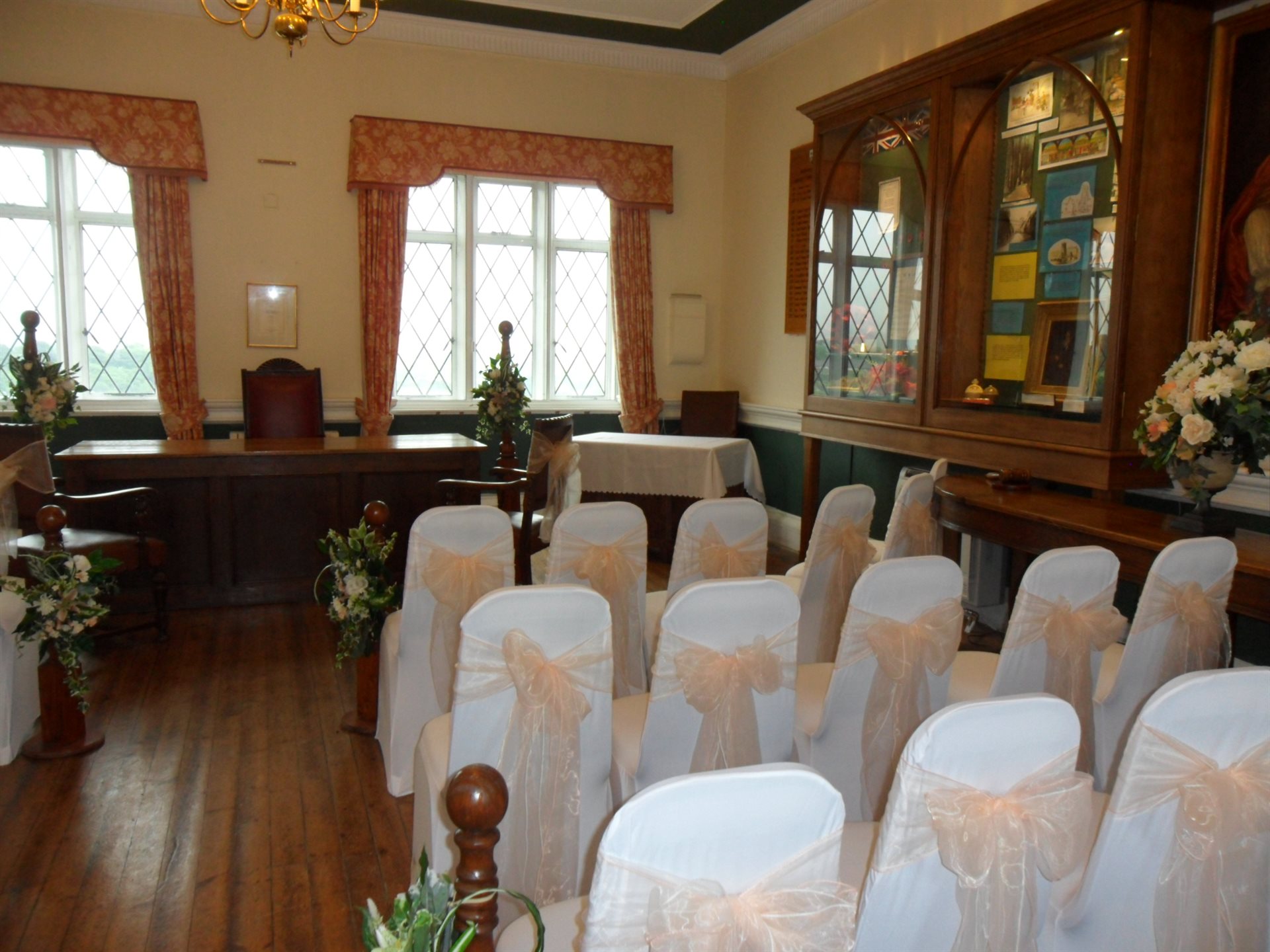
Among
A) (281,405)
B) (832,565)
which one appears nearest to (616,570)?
(832,565)

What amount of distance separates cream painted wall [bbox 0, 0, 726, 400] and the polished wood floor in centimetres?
322

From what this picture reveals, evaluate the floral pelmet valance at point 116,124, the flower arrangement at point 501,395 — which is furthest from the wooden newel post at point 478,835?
the floral pelmet valance at point 116,124

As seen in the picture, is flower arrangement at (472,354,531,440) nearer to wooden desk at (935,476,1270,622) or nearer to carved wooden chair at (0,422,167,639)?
carved wooden chair at (0,422,167,639)

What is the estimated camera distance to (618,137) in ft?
23.9

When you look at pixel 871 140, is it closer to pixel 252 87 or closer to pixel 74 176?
pixel 252 87

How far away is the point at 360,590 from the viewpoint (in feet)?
10.7

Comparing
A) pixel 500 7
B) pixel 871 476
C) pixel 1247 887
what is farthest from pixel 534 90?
pixel 1247 887

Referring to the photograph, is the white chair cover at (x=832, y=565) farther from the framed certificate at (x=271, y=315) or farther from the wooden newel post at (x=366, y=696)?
the framed certificate at (x=271, y=315)

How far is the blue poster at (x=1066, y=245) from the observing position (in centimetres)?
375

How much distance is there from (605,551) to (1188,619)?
154cm

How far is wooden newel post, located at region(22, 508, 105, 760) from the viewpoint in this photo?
10.4ft

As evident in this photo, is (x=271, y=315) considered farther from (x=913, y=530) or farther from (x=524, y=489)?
(x=913, y=530)

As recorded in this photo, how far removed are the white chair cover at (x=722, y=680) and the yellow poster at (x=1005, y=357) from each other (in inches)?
97.9

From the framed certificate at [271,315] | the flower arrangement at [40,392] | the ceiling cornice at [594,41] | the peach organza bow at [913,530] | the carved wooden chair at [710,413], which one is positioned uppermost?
the ceiling cornice at [594,41]
